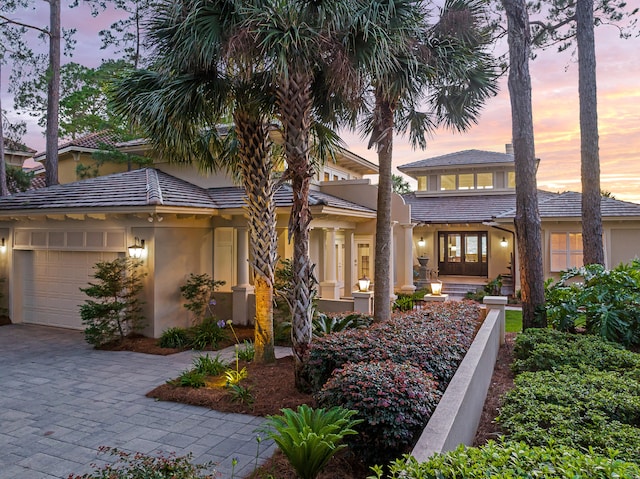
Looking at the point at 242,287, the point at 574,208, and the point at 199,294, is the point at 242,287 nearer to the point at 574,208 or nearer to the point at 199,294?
the point at 199,294

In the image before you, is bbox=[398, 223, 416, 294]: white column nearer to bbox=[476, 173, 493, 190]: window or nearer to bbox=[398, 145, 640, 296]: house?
bbox=[398, 145, 640, 296]: house

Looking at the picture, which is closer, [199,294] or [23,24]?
[199,294]

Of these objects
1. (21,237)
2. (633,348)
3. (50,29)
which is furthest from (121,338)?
(50,29)

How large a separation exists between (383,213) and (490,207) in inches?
587

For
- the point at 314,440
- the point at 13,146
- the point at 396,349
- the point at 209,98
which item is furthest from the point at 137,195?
the point at 13,146

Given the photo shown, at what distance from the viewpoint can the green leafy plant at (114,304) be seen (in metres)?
10.0

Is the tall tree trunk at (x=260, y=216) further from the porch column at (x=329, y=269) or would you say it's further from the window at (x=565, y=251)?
the window at (x=565, y=251)

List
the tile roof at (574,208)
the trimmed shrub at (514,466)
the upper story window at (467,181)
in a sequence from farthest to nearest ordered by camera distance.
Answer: the upper story window at (467,181), the tile roof at (574,208), the trimmed shrub at (514,466)

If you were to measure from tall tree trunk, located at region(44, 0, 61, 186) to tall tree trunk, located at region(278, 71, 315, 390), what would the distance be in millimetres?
12678

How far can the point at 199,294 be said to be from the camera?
38.0 ft

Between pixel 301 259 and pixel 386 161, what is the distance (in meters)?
3.28

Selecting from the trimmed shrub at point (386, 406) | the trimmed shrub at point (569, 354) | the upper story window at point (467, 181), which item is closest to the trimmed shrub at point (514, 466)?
the trimmed shrub at point (386, 406)

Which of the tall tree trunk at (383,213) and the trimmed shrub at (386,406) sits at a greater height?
the tall tree trunk at (383,213)

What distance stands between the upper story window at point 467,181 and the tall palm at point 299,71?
1805 cm
